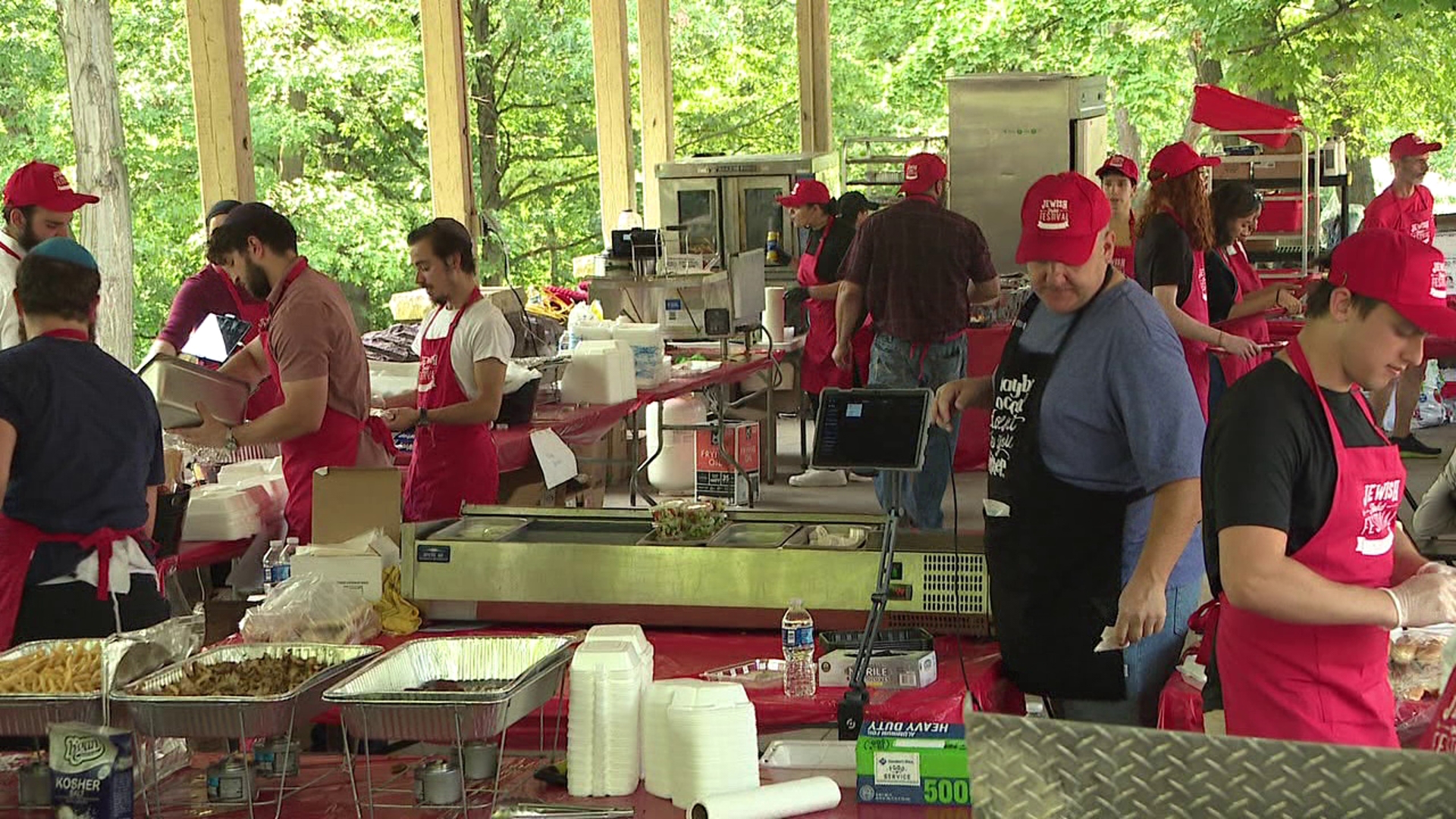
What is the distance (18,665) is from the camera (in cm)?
298

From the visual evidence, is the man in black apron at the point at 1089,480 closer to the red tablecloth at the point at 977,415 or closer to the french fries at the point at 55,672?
the french fries at the point at 55,672

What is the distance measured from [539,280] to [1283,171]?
12.9 meters

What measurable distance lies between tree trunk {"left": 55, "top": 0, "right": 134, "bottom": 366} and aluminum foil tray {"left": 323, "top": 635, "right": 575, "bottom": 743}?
7328mm

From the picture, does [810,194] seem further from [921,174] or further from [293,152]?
[293,152]

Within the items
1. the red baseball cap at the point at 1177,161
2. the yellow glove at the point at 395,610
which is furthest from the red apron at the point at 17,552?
the red baseball cap at the point at 1177,161

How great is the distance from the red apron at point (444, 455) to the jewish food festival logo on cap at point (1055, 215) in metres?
2.48

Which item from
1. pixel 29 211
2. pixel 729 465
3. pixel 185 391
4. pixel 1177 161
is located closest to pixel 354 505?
pixel 185 391

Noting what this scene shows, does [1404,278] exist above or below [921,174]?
below

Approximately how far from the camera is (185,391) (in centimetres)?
508

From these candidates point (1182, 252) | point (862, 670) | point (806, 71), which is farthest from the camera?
point (806, 71)

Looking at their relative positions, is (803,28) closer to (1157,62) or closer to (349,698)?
(1157,62)

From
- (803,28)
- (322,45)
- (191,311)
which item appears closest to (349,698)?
(191,311)

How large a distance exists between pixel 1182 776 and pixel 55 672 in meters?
2.42

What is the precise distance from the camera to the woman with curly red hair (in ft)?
22.0
